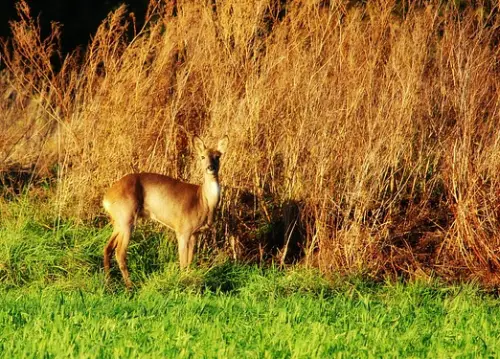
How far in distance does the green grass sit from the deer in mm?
249

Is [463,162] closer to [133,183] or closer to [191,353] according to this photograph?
[133,183]

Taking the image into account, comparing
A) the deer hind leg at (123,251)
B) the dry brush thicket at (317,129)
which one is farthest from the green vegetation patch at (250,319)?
the dry brush thicket at (317,129)

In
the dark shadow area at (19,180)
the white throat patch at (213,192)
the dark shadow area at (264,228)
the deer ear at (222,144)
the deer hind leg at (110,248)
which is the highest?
the deer ear at (222,144)

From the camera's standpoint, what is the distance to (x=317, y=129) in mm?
9766

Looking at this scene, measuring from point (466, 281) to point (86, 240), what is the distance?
10.7 feet

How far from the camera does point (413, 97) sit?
9719mm

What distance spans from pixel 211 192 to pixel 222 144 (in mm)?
426

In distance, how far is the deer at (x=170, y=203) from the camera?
9.03m

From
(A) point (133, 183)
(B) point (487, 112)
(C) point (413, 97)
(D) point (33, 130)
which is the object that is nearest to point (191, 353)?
(A) point (133, 183)

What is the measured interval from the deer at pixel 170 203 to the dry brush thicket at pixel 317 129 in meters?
0.54

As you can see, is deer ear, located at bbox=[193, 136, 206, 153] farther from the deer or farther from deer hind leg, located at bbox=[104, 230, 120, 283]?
deer hind leg, located at bbox=[104, 230, 120, 283]

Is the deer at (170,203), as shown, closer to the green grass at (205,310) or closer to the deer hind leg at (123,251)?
the deer hind leg at (123,251)

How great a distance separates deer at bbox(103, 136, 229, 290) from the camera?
29.6 ft

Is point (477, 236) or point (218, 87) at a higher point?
point (218, 87)
